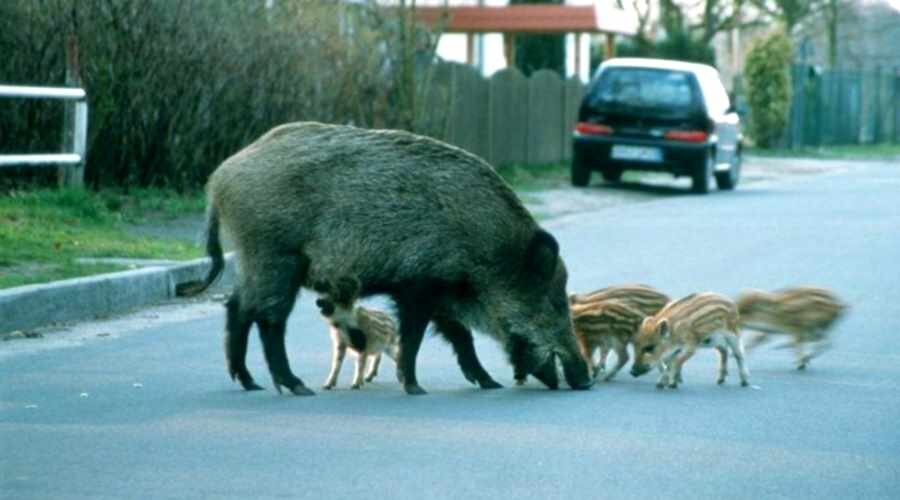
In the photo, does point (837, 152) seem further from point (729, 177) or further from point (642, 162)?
point (642, 162)

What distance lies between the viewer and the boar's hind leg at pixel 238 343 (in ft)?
31.4

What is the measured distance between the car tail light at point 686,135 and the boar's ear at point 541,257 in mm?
17426

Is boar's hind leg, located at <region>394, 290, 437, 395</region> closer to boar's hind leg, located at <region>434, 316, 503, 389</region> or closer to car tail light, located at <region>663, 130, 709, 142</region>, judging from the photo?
boar's hind leg, located at <region>434, 316, 503, 389</region>

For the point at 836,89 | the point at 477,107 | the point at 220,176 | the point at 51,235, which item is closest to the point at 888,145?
the point at 836,89

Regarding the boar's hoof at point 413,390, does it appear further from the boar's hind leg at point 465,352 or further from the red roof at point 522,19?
the red roof at point 522,19

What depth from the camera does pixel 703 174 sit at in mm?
27281

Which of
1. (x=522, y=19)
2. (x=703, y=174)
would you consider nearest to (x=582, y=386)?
(x=703, y=174)

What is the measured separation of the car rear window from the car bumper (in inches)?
17.9

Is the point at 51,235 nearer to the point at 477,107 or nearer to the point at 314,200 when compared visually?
the point at 314,200

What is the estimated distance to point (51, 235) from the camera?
49.8ft

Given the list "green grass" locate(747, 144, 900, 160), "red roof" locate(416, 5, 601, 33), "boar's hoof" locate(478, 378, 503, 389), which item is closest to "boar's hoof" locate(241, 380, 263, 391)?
"boar's hoof" locate(478, 378, 503, 389)

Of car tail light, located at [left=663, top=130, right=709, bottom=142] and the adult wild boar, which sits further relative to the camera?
car tail light, located at [left=663, top=130, right=709, bottom=142]

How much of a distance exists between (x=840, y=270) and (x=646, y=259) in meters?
1.62

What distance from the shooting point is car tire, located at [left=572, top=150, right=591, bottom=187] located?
1067 inches
